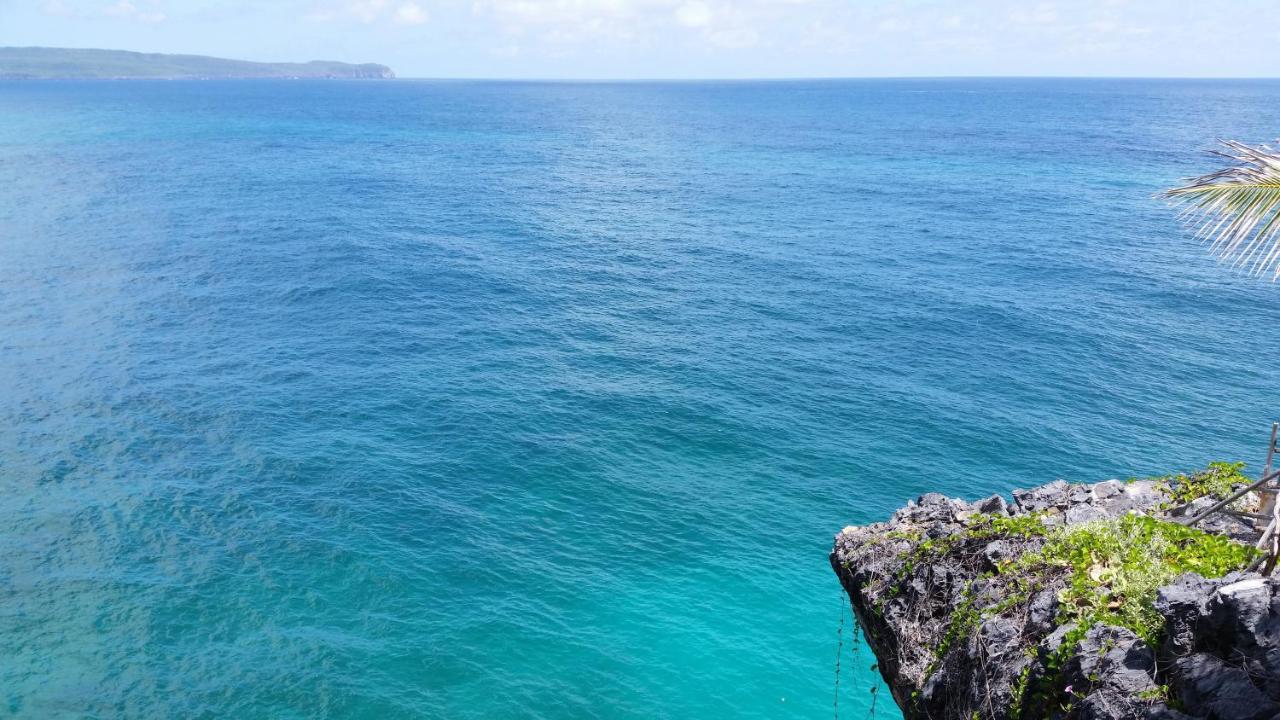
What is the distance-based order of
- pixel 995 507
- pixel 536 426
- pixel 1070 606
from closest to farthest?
pixel 1070 606
pixel 995 507
pixel 536 426

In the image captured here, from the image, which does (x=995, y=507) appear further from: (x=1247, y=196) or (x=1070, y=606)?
(x=1247, y=196)

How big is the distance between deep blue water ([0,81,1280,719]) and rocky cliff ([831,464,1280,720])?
69.1ft

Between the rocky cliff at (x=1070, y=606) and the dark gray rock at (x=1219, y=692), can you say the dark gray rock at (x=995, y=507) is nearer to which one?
the rocky cliff at (x=1070, y=606)

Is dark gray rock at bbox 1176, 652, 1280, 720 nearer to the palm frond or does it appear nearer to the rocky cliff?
the rocky cliff

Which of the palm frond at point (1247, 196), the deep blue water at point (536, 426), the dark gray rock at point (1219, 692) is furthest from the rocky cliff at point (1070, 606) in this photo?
the deep blue water at point (536, 426)

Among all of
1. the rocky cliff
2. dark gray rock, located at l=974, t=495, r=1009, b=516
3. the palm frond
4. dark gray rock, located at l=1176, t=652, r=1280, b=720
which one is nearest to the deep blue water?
the rocky cliff

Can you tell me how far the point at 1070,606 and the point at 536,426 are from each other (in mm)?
51456

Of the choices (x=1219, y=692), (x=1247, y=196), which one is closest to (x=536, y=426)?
(x=1219, y=692)

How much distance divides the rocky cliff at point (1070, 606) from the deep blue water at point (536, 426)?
2106 cm

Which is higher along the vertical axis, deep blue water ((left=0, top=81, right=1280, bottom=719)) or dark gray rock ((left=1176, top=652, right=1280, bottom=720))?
dark gray rock ((left=1176, top=652, right=1280, bottom=720))


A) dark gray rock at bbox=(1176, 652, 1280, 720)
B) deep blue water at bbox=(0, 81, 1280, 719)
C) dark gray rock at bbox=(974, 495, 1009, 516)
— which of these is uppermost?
dark gray rock at bbox=(1176, 652, 1280, 720)

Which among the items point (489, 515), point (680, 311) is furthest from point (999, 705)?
point (680, 311)

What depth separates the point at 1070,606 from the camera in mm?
19625

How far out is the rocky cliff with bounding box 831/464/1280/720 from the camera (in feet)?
52.0
